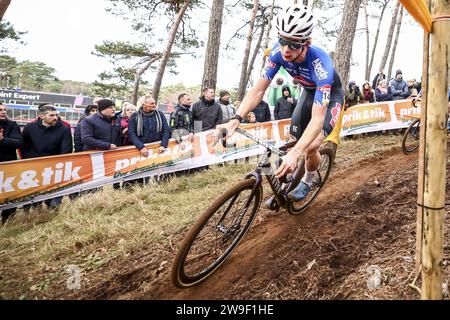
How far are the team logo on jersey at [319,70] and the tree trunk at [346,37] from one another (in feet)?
25.2

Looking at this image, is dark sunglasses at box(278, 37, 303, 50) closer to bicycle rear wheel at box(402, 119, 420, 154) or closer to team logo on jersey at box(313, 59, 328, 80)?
team logo on jersey at box(313, 59, 328, 80)

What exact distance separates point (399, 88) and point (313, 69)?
10575 millimetres

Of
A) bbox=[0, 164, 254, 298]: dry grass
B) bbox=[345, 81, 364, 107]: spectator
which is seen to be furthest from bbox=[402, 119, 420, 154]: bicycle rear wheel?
bbox=[345, 81, 364, 107]: spectator

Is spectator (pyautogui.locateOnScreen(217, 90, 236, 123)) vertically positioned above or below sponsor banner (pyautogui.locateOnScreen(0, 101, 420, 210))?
above

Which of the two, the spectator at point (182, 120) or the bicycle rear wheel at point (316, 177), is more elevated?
the spectator at point (182, 120)

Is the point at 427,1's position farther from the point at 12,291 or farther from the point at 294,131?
the point at 12,291

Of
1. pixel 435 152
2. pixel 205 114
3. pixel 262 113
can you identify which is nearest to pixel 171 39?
pixel 262 113

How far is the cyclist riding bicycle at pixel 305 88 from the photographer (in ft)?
10.8

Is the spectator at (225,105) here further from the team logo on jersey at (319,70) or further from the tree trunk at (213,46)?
the team logo on jersey at (319,70)

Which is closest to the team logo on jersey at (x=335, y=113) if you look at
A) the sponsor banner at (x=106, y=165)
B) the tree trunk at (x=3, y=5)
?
the sponsor banner at (x=106, y=165)

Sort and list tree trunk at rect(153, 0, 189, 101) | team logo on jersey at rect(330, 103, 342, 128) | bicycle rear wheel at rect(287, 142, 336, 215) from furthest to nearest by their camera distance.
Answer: tree trunk at rect(153, 0, 189, 101)
bicycle rear wheel at rect(287, 142, 336, 215)
team logo on jersey at rect(330, 103, 342, 128)

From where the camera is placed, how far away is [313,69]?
366cm

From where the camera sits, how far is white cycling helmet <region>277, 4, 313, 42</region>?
3285 millimetres

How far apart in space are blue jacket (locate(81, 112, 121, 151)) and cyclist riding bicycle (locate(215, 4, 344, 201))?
3.82 m
